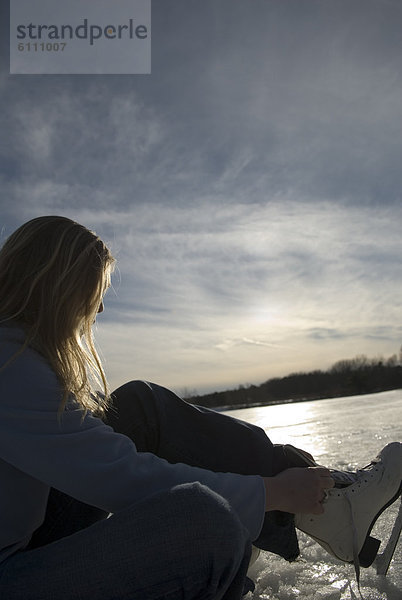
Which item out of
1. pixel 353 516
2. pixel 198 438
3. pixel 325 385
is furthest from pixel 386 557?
pixel 325 385

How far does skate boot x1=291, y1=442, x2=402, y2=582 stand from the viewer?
4.61ft

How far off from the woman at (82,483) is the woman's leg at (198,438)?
4 cm

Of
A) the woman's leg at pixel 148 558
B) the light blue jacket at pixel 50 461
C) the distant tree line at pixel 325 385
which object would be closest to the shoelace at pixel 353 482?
the light blue jacket at pixel 50 461

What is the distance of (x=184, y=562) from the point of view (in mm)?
888

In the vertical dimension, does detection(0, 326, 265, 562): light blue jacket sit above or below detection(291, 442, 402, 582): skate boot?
above

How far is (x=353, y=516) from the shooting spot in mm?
1433

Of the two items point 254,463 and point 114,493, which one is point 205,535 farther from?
point 254,463

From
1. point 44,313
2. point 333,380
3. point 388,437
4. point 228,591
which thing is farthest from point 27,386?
point 333,380

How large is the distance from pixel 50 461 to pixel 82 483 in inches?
3.1

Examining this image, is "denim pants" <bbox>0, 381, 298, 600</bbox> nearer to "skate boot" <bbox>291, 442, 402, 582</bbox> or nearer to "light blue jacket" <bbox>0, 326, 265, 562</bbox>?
"light blue jacket" <bbox>0, 326, 265, 562</bbox>

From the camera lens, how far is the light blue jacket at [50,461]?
0.94m

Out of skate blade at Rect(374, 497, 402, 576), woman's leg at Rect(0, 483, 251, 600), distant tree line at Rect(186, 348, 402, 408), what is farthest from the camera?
distant tree line at Rect(186, 348, 402, 408)

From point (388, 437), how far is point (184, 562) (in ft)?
12.0

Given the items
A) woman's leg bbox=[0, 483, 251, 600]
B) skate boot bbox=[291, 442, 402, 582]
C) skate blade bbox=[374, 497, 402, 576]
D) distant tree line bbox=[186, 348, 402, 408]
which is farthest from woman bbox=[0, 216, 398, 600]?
distant tree line bbox=[186, 348, 402, 408]
